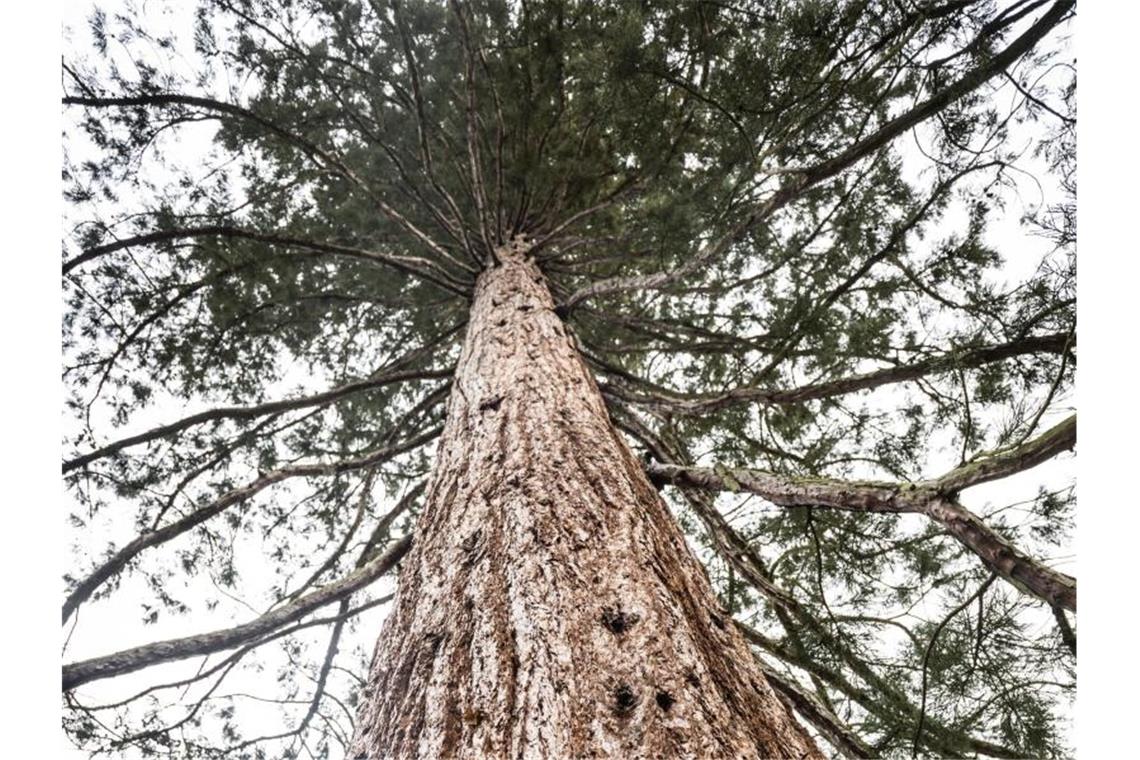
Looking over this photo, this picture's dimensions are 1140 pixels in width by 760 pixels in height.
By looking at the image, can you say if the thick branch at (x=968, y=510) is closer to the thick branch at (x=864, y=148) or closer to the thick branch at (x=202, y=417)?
the thick branch at (x=864, y=148)

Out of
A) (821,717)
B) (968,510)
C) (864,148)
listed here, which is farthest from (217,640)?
(864,148)

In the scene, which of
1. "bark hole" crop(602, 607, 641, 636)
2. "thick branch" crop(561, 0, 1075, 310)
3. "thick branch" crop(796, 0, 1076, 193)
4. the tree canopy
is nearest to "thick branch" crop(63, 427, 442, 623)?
the tree canopy

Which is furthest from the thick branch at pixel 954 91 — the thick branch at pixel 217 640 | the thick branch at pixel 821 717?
the thick branch at pixel 217 640

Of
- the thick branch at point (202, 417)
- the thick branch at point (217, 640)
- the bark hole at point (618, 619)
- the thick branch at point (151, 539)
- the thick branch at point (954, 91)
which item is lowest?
the bark hole at point (618, 619)

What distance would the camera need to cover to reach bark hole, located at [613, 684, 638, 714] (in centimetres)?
85

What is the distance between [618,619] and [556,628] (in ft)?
0.35

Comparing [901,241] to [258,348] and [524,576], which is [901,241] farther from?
[258,348]

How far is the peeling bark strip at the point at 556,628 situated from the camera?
2.76 feet

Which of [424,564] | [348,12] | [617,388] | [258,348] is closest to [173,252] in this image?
[258,348]

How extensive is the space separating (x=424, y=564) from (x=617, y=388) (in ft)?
6.62

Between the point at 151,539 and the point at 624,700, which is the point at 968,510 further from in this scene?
the point at 151,539

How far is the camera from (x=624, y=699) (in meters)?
0.86

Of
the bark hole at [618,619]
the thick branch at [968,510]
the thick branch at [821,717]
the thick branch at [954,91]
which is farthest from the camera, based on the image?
the thick branch at [954,91]

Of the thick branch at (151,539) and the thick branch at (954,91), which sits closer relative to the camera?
the thick branch at (954,91)
